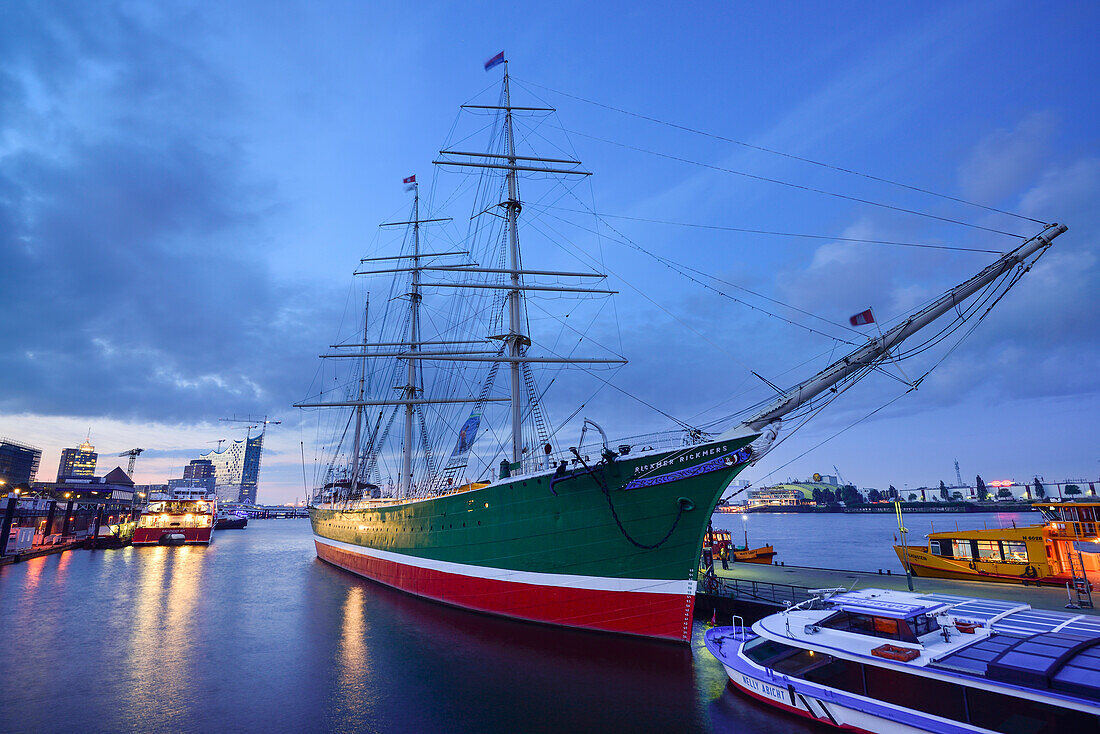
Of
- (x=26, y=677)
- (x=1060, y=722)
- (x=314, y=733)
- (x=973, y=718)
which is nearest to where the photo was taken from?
(x=1060, y=722)

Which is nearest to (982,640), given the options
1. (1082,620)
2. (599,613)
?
(1082,620)

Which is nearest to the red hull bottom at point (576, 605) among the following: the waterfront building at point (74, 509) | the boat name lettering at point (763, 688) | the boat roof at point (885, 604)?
the boat name lettering at point (763, 688)

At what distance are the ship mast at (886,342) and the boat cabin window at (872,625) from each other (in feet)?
16.0

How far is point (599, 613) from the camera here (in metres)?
A: 15.6

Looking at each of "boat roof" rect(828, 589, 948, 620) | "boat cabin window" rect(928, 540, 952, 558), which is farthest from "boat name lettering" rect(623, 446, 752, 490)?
"boat cabin window" rect(928, 540, 952, 558)

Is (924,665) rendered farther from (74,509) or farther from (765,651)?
(74,509)

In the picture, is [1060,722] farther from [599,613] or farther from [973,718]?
[599,613]

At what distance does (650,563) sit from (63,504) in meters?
78.6

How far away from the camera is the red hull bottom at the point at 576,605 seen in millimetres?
14734

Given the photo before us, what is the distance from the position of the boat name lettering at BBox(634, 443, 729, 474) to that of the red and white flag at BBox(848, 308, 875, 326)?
15.1 ft

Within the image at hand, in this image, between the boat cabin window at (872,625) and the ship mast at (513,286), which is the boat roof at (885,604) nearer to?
the boat cabin window at (872,625)

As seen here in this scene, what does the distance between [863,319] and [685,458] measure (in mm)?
5877

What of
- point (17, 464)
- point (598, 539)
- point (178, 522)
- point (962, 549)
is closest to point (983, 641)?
point (598, 539)

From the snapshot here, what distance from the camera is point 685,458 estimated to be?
14438 mm
